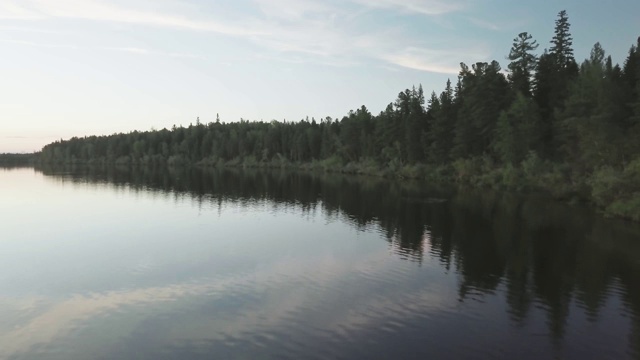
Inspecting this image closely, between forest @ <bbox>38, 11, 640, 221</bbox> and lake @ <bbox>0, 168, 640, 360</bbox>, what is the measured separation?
1141cm

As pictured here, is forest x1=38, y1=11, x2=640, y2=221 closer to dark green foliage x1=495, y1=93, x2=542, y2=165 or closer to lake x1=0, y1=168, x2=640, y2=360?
dark green foliage x1=495, y1=93, x2=542, y2=165

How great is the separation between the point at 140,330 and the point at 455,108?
9270cm

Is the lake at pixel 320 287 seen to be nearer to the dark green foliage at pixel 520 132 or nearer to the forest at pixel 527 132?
the forest at pixel 527 132

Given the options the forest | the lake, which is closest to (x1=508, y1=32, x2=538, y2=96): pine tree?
the forest

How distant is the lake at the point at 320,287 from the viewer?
17.5 meters

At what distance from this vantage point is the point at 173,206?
195ft

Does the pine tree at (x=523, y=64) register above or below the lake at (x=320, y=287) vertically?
above

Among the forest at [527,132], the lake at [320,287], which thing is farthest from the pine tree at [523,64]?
the lake at [320,287]

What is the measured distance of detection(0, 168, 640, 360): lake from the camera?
57.4ft

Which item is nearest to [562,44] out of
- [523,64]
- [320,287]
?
[523,64]

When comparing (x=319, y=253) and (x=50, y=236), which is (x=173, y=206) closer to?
(x=50, y=236)

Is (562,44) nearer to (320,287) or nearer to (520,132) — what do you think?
(520,132)

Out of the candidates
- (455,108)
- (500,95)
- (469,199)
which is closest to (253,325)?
(469,199)

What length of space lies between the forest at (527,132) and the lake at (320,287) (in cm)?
1141
